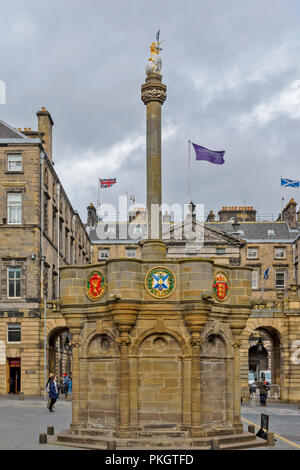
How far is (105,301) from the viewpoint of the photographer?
1869cm

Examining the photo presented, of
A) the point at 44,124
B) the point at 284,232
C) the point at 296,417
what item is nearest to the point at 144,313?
the point at 296,417

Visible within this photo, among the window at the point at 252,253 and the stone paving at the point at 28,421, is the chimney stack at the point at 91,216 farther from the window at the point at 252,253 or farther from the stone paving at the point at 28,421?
the stone paving at the point at 28,421

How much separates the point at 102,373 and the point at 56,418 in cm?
1190

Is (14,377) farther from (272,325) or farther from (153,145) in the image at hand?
(153,145)

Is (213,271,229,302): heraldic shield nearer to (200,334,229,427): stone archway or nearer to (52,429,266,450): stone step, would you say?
(200,334,229,427): stone archway

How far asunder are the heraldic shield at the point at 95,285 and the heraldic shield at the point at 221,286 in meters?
3.24

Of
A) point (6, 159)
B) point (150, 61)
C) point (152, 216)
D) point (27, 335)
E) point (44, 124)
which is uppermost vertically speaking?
point (44, 124)

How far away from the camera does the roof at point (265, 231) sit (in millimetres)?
89000

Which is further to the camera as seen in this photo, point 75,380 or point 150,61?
point 150,61

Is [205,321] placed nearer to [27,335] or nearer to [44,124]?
[27,335]

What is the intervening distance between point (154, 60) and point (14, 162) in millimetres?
30236

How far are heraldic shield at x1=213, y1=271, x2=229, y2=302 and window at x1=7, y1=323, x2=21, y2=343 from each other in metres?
31.0

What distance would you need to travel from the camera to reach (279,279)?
87688 mm

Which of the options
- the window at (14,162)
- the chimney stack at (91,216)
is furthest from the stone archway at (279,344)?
the chimney stack at (91,216)
